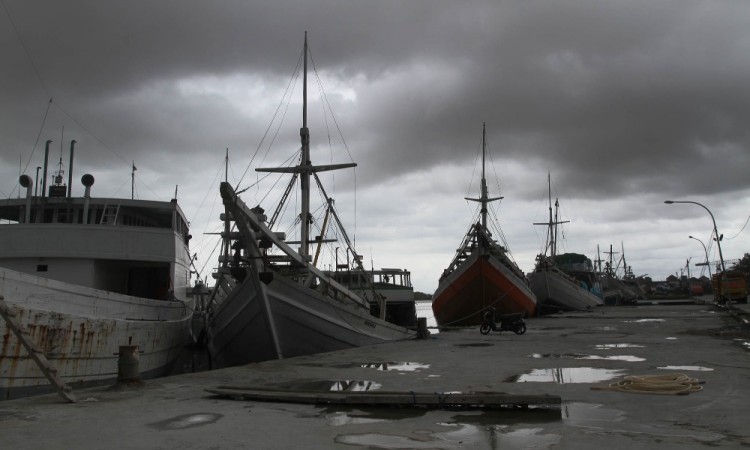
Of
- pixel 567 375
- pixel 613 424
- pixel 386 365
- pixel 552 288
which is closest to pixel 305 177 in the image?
pixel 386 365

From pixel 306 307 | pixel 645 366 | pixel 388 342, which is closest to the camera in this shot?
pixel 645 366

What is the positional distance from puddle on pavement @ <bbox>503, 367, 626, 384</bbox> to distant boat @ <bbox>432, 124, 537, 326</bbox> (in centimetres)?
1910

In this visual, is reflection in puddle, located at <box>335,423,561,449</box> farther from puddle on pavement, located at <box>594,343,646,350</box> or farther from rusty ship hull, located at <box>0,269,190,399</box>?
puddle on pavement, located at <box>594,343,646,350</box>

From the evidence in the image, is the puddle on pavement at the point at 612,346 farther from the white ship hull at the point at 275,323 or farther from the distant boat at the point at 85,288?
the distant boat at the point at 85,288

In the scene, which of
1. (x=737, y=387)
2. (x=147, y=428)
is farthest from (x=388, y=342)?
(x=147, y=428)

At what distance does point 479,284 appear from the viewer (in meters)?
31.2

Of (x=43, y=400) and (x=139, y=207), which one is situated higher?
(x=139, y=207)

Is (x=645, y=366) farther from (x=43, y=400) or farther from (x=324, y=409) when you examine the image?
(x=43, y=400)

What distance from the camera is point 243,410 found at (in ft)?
22.8

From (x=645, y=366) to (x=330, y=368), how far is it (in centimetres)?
611

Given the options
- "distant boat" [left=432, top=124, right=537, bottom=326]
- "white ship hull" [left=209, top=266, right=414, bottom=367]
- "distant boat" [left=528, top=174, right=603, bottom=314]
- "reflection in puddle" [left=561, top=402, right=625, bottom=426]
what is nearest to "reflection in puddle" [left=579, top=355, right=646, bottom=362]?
"reflection in puddle" [left=561, top=402, right=625, bottom=426]

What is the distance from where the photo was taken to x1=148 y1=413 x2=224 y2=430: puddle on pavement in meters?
6.04

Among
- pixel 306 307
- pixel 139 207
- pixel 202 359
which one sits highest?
pixel 139 207

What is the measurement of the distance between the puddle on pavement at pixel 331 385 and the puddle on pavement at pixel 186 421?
6.59 ft
